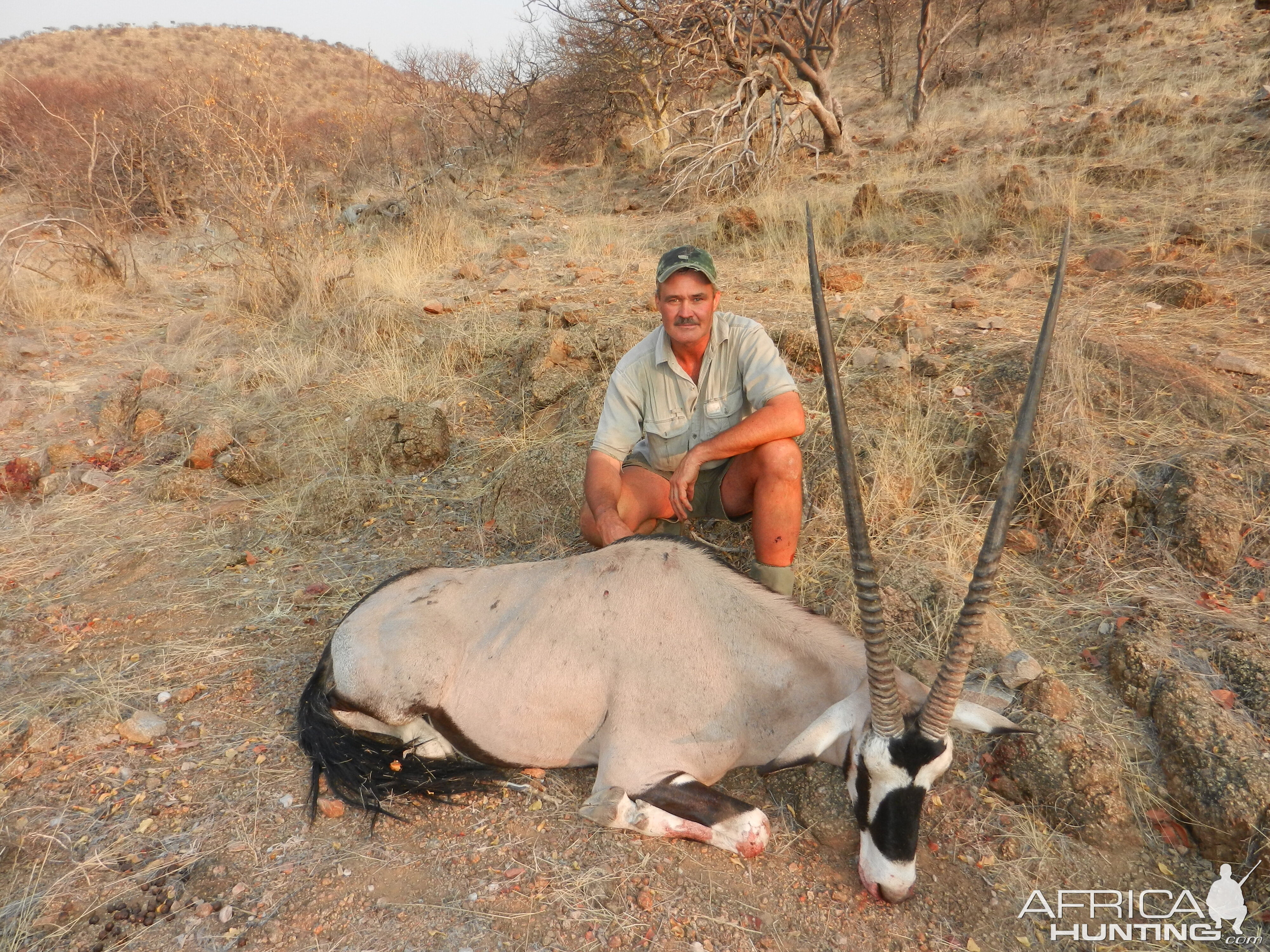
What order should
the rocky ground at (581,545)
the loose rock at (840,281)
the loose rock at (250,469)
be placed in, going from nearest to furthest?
the rocky ground at (581,545)
the loose rock at (250,469)
the loose rock at (840,281)

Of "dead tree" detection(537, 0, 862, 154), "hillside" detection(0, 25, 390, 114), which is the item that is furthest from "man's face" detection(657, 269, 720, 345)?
"hillside" detection(0, 25, 390, 114)

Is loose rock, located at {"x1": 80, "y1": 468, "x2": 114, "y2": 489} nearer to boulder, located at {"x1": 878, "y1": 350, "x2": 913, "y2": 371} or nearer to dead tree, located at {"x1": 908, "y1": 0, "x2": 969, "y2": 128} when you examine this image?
boulder, located at {"x1": 878, "y1": 350, "x2": 913, "y2": 371}

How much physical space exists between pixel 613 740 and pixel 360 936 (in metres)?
0.99

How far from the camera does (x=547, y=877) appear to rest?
2.54 m

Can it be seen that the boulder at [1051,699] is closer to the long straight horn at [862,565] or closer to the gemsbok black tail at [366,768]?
the long straight horn at [862,565]

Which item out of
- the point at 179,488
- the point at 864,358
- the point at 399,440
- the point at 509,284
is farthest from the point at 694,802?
the point at 509,284

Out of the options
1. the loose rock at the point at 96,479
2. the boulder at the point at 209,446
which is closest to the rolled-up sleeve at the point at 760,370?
the boulder at the point at 209,446

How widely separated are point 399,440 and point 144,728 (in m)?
2.37

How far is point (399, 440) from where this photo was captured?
5125 mm

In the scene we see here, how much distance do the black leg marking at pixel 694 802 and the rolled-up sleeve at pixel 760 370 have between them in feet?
5.56

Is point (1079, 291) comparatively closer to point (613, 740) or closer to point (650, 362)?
point (650, 362)

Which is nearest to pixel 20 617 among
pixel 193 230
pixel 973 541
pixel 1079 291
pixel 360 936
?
pixel 360 936

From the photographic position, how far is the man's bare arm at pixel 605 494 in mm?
3449

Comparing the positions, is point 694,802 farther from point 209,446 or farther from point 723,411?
point 209,446
